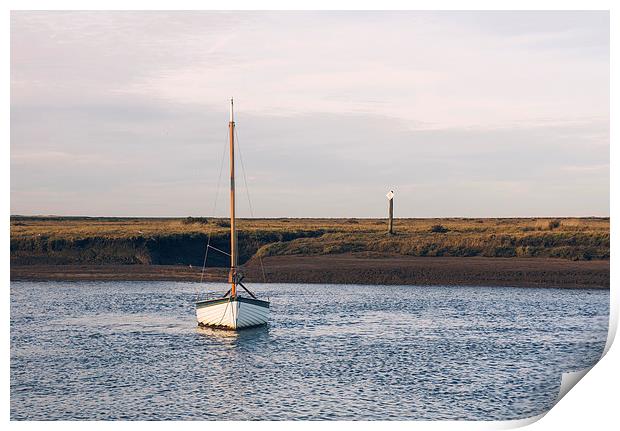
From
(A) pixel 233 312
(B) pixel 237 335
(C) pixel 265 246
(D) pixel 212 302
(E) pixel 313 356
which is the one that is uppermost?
(C) pixel 265 246

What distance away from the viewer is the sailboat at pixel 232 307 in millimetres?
37375

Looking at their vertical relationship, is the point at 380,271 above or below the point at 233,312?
above

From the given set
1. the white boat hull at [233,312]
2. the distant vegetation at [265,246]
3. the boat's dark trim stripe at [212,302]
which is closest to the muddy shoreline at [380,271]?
the distant vegetation at [265,246]

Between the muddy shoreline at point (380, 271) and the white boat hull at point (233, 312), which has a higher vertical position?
the muddy shoreline at point (380, 271)

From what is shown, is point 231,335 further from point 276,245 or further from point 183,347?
point 276,245

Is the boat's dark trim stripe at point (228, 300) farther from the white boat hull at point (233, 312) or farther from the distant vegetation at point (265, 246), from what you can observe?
the distant vegetation at point (265, 246)

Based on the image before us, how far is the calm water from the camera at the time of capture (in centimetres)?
2700

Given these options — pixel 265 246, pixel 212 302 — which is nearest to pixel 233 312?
pixel 212 302

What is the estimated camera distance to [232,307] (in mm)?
37344

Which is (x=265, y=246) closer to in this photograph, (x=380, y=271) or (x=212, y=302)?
(x=380, y=271)

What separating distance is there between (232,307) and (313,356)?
19.4 ft

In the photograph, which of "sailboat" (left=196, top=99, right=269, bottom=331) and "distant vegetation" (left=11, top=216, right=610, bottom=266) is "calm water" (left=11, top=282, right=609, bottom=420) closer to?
"sailboat" (left=196, top=99, right=269, bottom=331)
